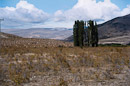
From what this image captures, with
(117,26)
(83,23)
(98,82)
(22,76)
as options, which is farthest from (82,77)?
(117,26)

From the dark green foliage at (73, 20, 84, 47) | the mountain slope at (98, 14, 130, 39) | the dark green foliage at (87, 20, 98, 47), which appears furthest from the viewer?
the mountain slope at (98, 14, 130, 39)

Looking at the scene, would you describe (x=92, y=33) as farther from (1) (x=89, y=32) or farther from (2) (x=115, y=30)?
(2) (x=115, y=30)

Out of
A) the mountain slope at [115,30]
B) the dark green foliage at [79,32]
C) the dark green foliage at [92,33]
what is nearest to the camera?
the dark green foliage at [92,33]

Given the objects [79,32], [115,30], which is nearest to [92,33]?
[79,32]

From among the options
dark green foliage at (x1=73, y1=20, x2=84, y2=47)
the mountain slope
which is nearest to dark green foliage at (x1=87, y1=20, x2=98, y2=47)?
dark green foliage at (x1=73, y1=20, x2=84, y2=47)

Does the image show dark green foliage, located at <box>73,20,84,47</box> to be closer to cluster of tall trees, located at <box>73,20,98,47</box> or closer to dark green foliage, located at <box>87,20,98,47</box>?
cluster of tall trees, located at <box>73,20,98,47</box>

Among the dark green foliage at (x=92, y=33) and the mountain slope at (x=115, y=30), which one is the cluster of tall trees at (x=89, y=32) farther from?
the mountain slope at (x=115, y=30)

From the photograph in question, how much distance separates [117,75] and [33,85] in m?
4.66

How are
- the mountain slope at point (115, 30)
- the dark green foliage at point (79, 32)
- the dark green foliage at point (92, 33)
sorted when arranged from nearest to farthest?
the dark green foliage at point (92, 33), the dark green foliage at point (79, 32), the mountain slope at point (115, 30)

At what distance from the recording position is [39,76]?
8820mm

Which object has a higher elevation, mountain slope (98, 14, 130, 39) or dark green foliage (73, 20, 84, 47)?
mountain slope (98, 14, 130, 39)

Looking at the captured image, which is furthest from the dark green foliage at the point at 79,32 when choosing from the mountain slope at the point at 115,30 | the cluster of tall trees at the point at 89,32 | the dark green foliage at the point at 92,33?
the mountain slope at the point at 115,30

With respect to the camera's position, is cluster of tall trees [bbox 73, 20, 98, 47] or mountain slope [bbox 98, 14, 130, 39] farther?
mountain slope [bbox 98, 14, 130, 39]

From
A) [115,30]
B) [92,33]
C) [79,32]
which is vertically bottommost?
[92,33]
